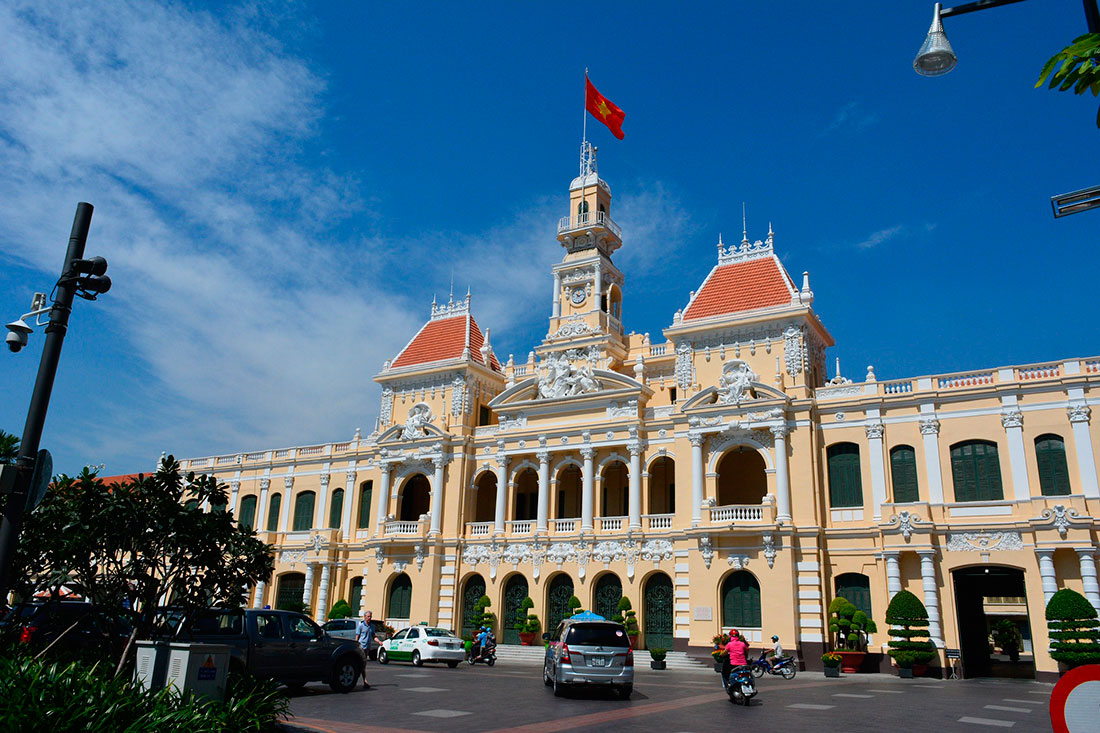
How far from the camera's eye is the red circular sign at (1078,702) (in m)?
5.89

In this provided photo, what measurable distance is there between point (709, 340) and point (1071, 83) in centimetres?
3324

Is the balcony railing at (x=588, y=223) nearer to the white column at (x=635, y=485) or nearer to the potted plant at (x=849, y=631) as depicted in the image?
the white column at (x=635, y=485)

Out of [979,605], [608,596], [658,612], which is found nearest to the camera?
[979,605]

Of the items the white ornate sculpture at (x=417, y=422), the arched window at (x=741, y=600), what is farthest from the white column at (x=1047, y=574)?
the white ornate sculpture at (x=417, y=422)

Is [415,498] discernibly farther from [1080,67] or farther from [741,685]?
[1080,67]

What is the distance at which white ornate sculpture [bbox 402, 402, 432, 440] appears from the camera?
45.3 m

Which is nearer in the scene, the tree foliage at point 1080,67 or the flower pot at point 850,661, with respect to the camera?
the tree foliage at point 1080,67

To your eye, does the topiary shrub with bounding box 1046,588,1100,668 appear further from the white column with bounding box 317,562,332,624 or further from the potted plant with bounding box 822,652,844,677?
the white column with bounding box 317,562,332,624

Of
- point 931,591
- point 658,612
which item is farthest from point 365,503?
point 931,591

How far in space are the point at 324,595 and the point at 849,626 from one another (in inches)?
1098

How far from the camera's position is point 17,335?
10.0 m

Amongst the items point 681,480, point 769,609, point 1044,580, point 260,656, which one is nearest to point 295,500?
point 681,480

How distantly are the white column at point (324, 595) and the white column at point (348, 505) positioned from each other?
80.8 inches

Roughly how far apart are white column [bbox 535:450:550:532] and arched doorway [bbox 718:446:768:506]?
27.2 feet
